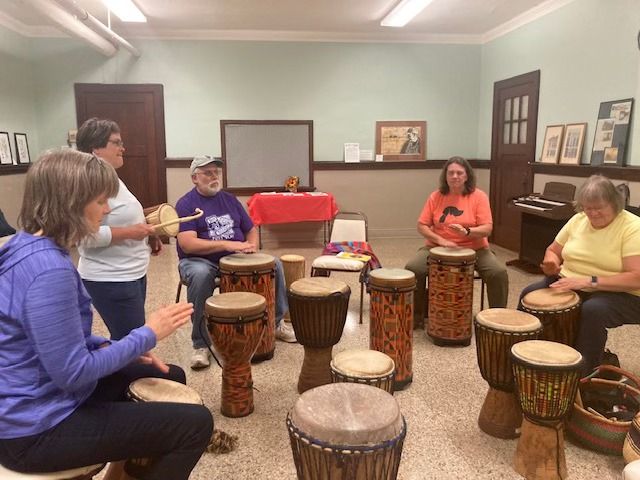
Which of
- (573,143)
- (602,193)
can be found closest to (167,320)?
(602,193)

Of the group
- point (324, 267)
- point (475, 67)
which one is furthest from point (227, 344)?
point (475, 67)

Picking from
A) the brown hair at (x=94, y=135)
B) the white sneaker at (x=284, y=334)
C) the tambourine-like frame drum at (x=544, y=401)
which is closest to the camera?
the tambourine-like frame drum at (x=544, y=401)

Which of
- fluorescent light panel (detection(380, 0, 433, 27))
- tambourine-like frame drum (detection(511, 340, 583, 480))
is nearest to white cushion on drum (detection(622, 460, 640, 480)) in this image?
tambourine-like frame drum (detection(511, 340, 583, 480))

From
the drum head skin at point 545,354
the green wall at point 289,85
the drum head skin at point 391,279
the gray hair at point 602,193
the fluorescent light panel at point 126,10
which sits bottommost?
the drum head skin at point 545,354

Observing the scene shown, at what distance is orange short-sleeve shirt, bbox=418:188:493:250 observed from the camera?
3.59 meters

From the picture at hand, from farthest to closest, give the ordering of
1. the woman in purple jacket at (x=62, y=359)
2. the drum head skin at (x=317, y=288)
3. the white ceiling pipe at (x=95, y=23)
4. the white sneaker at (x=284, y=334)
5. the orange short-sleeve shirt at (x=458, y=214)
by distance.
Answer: the white ceiling pipe at (x=95, y=23)
the orange short-sleeve shirt at (x=458, y=214)
the white sneaker at (x=284, y=334)
the drum head skin at (x=317, y=288)
the woman in purple jacket at (x=62, y=359)

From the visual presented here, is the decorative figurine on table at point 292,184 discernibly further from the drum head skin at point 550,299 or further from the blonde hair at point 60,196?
the blonde hair at point 60,196

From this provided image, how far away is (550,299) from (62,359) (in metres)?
2.07

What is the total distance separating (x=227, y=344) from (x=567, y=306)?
1539 mm

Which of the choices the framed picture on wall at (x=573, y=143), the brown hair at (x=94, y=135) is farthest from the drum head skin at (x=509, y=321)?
the framed picture on wall at (x=573, y=143)

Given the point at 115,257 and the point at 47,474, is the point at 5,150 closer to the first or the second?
the point at 115,257

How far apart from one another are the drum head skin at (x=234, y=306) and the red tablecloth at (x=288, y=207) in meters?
3.86

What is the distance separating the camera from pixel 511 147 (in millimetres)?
6344

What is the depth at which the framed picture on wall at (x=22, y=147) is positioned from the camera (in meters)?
6.21
